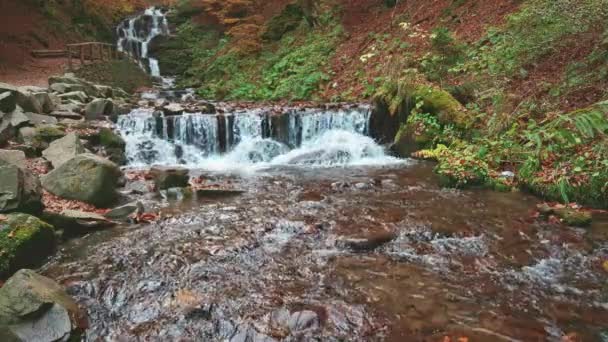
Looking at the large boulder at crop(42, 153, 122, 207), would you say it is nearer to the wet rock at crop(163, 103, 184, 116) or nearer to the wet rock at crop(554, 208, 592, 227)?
the wet rock at crop(163, 103, 184, 116)

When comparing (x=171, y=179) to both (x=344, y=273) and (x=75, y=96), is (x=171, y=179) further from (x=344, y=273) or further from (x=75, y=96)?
A: (x=75, y=96)

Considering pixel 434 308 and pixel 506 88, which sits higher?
pixel 506 88

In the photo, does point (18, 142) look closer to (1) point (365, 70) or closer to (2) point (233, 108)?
(2) point (233, 108)

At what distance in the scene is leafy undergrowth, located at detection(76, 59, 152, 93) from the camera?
56.5 ft

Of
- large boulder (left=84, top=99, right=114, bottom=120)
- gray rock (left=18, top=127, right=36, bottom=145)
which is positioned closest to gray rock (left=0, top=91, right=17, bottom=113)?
gray rock (left=18, top=127, right=36, bottom=145)

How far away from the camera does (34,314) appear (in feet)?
12.1

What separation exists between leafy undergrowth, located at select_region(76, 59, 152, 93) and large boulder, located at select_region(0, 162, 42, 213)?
476 inches

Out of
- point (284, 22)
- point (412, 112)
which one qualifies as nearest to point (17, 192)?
point (412, 112)

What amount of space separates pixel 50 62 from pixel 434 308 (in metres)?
18.7

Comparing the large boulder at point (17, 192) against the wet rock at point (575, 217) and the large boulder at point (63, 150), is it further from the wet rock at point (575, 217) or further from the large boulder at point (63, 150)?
the wet rock at point (575, 217)

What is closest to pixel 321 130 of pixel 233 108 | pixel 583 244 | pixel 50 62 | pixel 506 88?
pixel 233 108

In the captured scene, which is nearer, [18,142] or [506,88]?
[18,142]

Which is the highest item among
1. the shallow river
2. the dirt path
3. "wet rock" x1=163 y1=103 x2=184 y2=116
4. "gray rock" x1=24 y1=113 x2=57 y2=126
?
the dirt path

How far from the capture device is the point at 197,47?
24.0m
